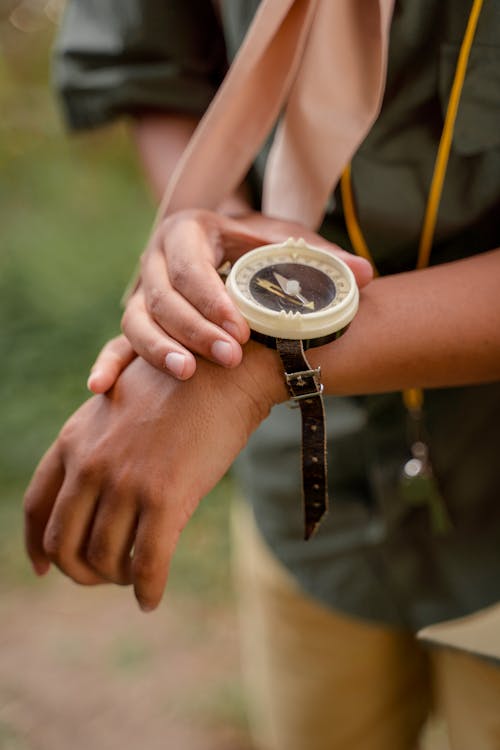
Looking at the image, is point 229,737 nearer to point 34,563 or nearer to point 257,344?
point 34,563

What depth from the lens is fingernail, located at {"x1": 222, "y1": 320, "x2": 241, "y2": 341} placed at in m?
0.75

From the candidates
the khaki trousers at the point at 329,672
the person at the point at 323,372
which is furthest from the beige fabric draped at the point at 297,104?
the khaki trousers at the point at 329,672

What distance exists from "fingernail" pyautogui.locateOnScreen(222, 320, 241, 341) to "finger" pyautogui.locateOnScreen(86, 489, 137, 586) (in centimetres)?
19

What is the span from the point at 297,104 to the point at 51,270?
2136 millimetres

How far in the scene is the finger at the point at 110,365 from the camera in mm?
818

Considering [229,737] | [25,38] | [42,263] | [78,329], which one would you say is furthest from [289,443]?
[25,38]

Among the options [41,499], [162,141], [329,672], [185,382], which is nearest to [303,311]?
[185,382]

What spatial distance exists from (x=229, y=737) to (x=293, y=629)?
0.68 m

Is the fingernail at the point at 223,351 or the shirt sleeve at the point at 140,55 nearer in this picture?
the fingernail at the point at 223,351

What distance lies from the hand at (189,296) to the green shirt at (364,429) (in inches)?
5.2

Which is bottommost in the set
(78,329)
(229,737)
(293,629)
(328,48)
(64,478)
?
(229,737)

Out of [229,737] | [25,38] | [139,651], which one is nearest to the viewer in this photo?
[229,737]

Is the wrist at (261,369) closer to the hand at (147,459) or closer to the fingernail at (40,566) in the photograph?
the hand at (147,459)

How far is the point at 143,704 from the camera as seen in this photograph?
5.93 feet
